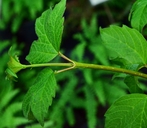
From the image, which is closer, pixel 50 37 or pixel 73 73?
pixel 50 37

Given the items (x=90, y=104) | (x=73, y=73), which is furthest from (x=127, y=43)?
(x=73, y=73)

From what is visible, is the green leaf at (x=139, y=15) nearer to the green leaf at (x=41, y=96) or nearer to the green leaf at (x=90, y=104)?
the green leaf at (x=41, y=96)

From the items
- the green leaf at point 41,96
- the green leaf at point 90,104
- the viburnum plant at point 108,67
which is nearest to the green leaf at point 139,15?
the viburnum plant at point 108,67

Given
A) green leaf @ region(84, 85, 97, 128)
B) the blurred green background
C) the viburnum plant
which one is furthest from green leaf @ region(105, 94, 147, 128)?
green leaf @ region(84, 85, 97, 128)

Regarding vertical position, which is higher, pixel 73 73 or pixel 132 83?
pixel 132 83

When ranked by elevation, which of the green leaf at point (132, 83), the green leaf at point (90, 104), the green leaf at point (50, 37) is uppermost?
the green leaf at point (50, 37)

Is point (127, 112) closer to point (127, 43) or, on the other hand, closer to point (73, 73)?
point (127, 43)

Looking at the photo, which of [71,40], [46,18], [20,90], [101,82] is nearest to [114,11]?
[71,40]
